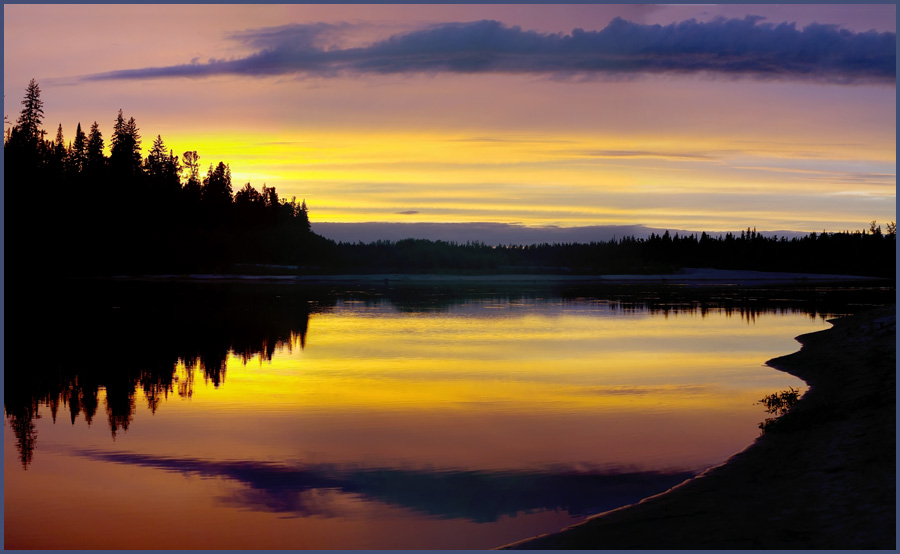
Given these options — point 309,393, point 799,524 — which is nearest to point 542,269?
point 309,393

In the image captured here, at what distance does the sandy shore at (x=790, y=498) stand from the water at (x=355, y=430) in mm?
647

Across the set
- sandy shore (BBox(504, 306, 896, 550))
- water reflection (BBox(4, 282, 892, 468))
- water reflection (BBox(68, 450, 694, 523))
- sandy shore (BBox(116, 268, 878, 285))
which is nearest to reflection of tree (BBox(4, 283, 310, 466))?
water reflection (BBox(4, 282, 892, 468))

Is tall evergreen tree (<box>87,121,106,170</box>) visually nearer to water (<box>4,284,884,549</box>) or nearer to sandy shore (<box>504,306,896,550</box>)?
water (<box>4,284,884,549</box>)

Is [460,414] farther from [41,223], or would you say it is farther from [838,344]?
[41,223]

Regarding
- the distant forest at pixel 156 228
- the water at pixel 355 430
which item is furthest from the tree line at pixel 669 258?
the water at pixel 355 430

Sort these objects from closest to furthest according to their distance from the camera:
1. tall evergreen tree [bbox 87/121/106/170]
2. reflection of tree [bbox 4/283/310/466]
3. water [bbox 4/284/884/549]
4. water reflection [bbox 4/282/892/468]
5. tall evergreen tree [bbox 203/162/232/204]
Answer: water [bbox 4/284/884/549] < reflection of tree [bbox 4/283/310/466] < water reflection [bbox 4/282/892/468] < tall evergreen tree [bbox 87/121/106/170] < tall evergreen tree [bbox 203/162/232/204]

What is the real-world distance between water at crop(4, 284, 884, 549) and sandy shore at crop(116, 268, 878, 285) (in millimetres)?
54850

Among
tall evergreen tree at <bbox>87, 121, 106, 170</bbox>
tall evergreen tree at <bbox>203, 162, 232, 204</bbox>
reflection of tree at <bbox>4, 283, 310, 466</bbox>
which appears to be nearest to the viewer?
reflection of tree at <bbox>4, 283, 310, 466</bbox>

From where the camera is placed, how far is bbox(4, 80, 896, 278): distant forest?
323ft

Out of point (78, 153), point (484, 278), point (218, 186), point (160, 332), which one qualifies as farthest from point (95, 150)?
point (160, 332)

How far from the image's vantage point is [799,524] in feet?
30.3

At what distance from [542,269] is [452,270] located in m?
16.6

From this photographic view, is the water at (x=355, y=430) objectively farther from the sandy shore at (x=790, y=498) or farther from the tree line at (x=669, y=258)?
the tree line at (x=669, y=258)

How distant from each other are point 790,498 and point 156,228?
10862 centimetres
